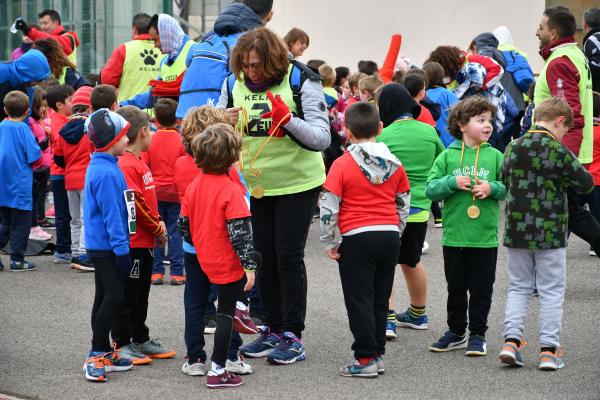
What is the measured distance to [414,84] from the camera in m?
8.34

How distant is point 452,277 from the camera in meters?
7.01

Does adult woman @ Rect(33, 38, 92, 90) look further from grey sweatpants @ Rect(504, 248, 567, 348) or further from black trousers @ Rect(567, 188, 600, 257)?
grey sweatpants @ Rect(504, 248, 567, 348)

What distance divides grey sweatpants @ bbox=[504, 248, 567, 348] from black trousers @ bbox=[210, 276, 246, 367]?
1706 millimetres

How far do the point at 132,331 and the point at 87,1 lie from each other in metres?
13.0

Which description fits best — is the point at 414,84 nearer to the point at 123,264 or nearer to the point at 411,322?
the point at 411,322

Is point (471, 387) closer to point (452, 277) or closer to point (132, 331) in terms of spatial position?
point (452, 277)

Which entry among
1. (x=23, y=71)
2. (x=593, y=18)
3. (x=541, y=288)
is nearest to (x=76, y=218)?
(x=23, y=71)

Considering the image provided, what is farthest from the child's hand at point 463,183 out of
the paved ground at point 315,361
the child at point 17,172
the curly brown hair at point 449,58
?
the curly brown hair at point 449,58

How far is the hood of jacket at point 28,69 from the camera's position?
9.93 meters

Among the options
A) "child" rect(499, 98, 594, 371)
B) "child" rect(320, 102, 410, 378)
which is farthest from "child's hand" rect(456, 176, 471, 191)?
"child" rect(320, 102, 410, 378)

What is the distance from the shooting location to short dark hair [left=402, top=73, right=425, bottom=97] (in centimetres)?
833

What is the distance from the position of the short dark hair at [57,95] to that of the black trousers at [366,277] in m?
5.35

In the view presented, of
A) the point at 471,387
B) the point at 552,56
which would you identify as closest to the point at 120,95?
the point at 552,56

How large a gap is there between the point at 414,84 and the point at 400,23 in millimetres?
12381
